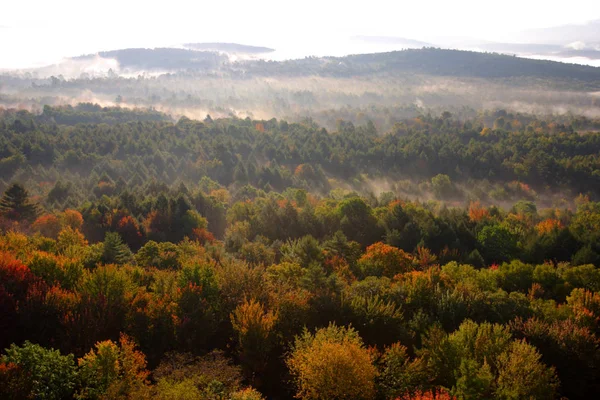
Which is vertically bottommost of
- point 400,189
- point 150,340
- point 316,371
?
point 400,189

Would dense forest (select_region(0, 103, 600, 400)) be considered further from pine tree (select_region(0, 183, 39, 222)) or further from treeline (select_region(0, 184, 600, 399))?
pine tree (select_region(0, 183, 39, 222))

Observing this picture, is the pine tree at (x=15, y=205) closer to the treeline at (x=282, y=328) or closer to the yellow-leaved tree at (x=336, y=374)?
the treeline at (x=282, y=328)

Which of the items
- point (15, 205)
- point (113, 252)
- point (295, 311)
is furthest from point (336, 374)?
point (15, 205)

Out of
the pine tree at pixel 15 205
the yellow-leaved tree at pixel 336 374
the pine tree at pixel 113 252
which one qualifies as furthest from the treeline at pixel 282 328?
the pine tree at pixel 15 205

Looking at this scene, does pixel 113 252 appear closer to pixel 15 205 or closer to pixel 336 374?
pixel 336 374

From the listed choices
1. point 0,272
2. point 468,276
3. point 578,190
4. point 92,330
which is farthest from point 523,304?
point 578,190

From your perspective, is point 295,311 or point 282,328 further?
point 295,311

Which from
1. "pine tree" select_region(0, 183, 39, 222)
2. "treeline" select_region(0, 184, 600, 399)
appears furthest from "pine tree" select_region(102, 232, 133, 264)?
"pine tree" select_region(0, 183, 39, 222)

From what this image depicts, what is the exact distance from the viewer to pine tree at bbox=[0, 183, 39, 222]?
288 feet

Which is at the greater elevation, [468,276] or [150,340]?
[150,340]

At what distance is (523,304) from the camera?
48.9 meters

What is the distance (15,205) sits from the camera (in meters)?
88.2

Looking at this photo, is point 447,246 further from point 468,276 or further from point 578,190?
point 578,190

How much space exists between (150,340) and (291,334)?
12571mm
